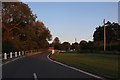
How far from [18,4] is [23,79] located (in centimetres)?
7155

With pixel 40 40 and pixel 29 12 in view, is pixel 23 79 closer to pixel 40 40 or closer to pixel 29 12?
pixel 29 12

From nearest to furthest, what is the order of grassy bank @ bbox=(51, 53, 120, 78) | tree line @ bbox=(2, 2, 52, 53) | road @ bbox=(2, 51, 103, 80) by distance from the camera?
road @ bbox=(2, 51, 103, 80) < grassy bank @ bbox=(51, 53, 120, 78) < tree line @ bbox=(2, 2, 52, 53)

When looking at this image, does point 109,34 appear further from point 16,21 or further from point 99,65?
point 99,65

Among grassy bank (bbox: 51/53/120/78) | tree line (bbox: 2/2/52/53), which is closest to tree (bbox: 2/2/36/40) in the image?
tree line (bbox: 2/2/52/53)

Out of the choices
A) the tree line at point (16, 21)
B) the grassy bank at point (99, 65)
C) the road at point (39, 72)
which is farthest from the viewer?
the tree line at point (16, 21)

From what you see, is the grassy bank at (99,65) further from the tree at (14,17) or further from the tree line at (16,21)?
the tree at (14,17)

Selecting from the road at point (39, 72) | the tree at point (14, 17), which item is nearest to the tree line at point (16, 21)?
the tree at point (14, 17)

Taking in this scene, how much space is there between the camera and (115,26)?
134m

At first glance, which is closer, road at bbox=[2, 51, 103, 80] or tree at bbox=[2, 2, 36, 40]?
road at bbox=[2, 51, 103, 80]

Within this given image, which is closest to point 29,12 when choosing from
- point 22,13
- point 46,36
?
point 22,13

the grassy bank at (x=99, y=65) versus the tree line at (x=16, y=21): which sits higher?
the tree line at (x=16, y=21)

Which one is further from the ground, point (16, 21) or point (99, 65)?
point (16, 21)

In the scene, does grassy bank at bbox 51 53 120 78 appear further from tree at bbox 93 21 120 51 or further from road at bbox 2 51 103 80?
tree at bbox 93 21 120 51

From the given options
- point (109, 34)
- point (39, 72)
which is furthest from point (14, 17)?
point (39, 72)
